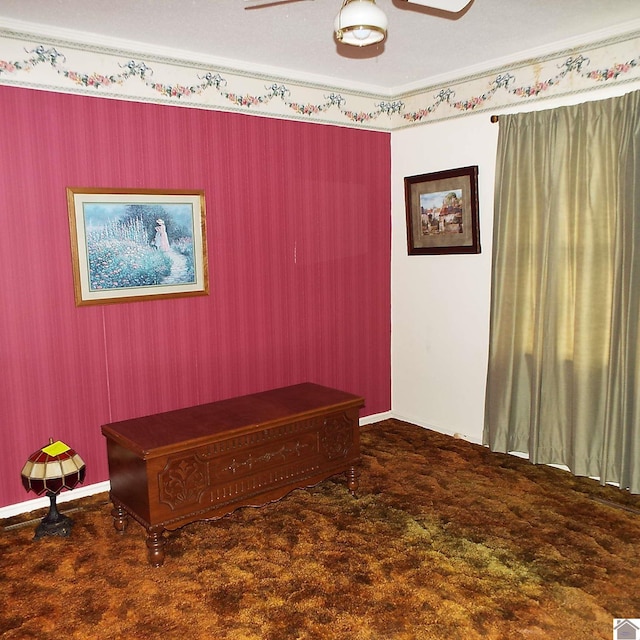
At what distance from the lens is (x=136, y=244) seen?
3.70 metres

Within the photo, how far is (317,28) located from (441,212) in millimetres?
1719

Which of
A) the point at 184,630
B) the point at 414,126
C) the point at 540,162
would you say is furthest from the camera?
the point at 414,126

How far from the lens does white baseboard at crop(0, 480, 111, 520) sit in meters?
3.45

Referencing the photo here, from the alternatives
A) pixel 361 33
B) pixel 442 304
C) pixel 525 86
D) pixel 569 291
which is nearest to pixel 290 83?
pixel 525 86

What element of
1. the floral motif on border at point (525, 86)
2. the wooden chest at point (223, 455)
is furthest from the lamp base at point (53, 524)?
the floral motif on border at point (525, 86)

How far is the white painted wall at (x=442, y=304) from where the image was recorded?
4328 mm

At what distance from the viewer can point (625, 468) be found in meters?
3.56

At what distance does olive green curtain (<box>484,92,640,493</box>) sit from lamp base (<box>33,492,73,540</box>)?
9.23ft

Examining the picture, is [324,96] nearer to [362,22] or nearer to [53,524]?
[362,22]

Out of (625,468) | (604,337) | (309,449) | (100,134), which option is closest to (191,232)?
(100,134)

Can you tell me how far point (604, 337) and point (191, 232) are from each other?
2.67m

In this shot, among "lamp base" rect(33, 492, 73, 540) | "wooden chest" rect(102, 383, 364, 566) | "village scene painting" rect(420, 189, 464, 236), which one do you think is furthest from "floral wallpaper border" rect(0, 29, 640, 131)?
"lamp base" rect(33, 492, 73, 540)

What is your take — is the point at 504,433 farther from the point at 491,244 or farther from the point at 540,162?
the point at 540,162

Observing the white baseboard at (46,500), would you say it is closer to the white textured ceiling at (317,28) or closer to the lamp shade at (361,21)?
the white textured ceiling at (317,28)
